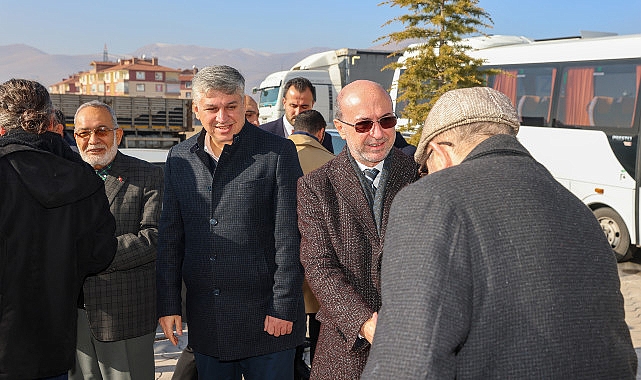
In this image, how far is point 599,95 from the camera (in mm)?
10945

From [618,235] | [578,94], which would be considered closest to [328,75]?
[578,94]

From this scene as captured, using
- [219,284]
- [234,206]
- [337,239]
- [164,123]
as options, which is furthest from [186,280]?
[164,123]

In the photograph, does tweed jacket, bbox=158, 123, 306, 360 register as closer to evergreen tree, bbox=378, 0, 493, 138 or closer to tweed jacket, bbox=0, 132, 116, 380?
tweed jacket, bbox=0, 132, 116, 380

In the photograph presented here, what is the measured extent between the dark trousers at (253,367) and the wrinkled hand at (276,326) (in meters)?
0.17

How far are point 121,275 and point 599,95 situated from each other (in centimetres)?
1008

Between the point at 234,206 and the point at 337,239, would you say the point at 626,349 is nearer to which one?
the point at 337,239

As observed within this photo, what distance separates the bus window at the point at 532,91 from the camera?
11938 millimetres

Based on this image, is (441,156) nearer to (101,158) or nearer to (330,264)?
(330,264)

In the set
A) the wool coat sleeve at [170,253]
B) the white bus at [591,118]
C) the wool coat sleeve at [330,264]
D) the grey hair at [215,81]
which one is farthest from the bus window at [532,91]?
the wool coat sleeve at [330,264]

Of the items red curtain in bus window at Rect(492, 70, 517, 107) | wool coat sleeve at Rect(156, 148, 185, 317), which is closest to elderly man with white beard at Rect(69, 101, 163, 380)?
wool coat sleeve at Rect(156, 148, 185, 317)

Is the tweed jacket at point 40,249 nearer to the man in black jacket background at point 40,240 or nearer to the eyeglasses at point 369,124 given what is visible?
the man in black jacket background at point 40,240

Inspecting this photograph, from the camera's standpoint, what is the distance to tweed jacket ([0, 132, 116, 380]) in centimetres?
245

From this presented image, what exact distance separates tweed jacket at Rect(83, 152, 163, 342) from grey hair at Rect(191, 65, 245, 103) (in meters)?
0.57

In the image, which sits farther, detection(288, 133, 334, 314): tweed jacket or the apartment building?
the apartment building
